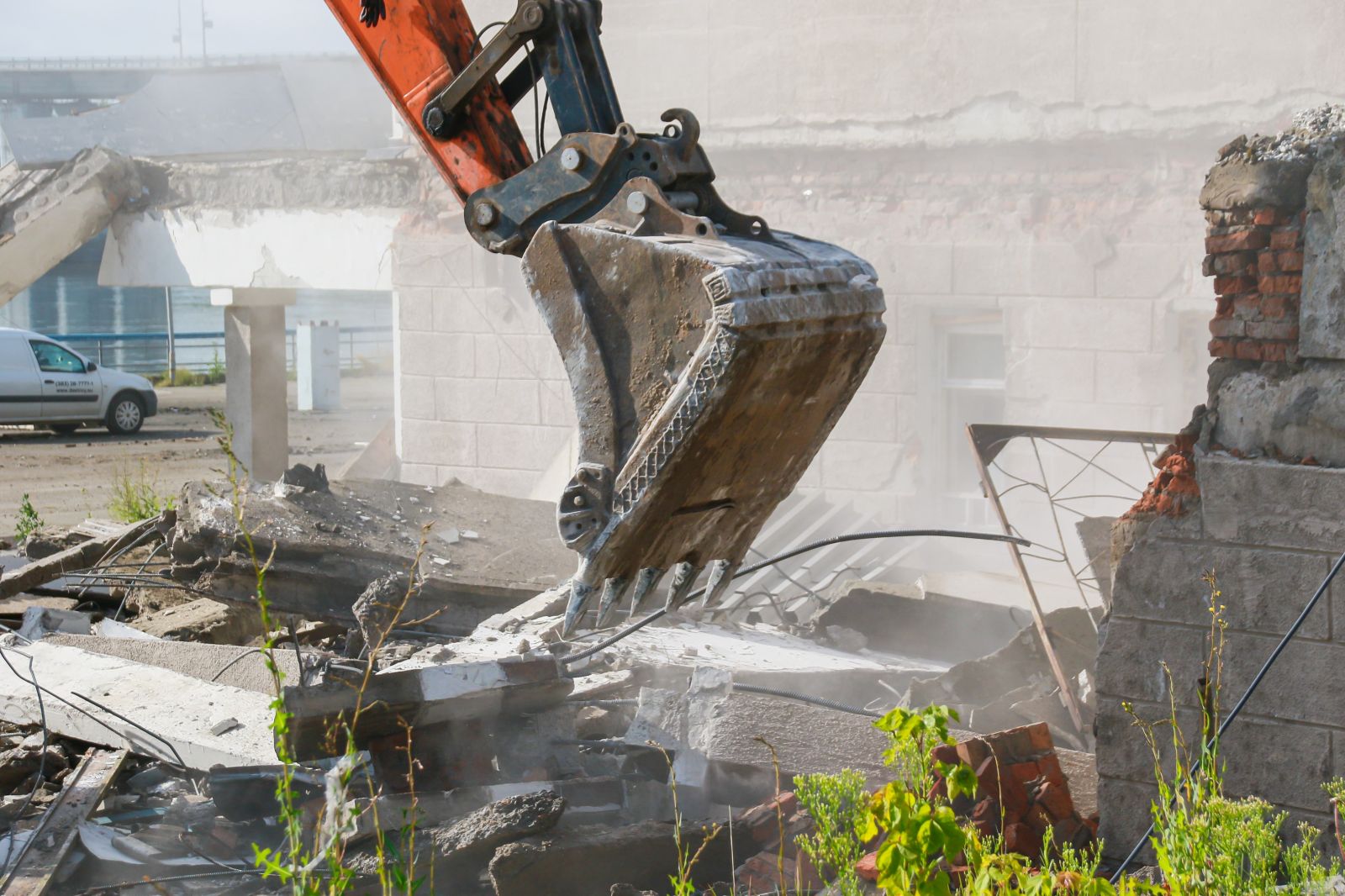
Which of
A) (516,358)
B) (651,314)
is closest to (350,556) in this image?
(516,358)

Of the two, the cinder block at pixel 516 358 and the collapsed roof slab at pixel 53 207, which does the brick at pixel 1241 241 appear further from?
the collapsed roof slab at pixel 53 207

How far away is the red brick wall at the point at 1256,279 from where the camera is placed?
421cm

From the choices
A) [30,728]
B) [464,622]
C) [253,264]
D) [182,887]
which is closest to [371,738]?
[182,887]

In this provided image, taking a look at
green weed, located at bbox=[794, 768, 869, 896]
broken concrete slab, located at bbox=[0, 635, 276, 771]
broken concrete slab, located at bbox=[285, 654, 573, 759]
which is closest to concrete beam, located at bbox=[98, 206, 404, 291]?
broken concrete slab, located at bbox=[0, 635, 276, 771]

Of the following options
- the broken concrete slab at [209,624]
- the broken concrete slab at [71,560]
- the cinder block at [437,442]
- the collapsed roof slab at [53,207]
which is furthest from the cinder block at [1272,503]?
the collapsed roof slab at [53,207]

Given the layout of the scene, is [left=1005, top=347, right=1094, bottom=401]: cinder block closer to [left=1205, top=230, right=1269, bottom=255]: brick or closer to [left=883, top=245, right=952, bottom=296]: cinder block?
[left=883, top=245, right=952, bottom=296]: cinder block

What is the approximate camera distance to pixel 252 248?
12.2 metres

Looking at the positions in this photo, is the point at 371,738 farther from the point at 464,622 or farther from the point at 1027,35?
the point at 1027,35

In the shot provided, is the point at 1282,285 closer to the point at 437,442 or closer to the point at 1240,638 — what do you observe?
the point at 1240,638

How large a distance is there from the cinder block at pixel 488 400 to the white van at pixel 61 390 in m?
10.0

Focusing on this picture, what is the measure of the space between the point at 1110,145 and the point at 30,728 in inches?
307

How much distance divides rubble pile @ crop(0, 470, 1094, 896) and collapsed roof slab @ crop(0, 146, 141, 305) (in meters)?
5.45

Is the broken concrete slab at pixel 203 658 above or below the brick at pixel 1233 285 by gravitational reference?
below

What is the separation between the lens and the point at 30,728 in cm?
608
